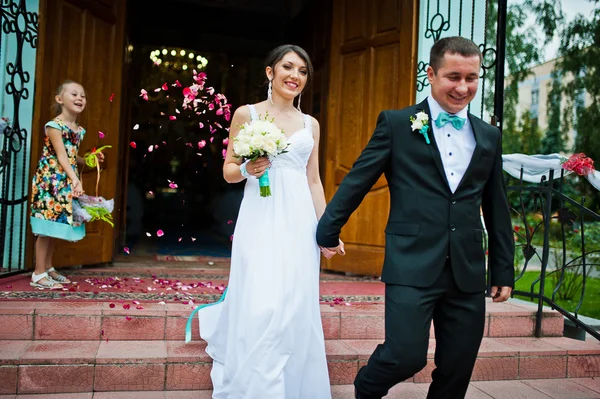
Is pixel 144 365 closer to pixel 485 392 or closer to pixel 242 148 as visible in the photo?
pixel 242 148

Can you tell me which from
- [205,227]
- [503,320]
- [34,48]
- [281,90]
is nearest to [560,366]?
[503,320]

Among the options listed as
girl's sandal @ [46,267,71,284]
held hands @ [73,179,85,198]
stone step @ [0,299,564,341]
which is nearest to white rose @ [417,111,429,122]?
stone step @ [0,299,564,341]

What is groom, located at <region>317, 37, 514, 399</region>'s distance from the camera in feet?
7.57

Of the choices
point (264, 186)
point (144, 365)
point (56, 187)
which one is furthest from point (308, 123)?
point (56, 187)

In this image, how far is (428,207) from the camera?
7.72 ft

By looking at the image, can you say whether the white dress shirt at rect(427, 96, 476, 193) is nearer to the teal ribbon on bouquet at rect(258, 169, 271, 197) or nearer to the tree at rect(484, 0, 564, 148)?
the teal ribbon on bouquet at rect(258, 169, 271, 197)

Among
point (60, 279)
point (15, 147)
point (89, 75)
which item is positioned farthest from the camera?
point (89, 75)

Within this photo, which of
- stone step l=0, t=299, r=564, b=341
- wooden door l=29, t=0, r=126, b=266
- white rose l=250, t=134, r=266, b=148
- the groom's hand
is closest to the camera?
the groom's hand

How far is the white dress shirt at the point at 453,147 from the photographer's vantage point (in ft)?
7.87

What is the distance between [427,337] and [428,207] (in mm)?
555

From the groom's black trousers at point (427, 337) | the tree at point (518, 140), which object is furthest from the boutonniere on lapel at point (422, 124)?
the tree at point (518, 140)

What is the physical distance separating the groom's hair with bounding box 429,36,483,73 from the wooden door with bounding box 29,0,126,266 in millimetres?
3983

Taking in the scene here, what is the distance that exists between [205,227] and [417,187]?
37.9 feet

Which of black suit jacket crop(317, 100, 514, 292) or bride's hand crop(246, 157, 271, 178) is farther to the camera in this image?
bride's hand crop(246, 157, 271, 178)
